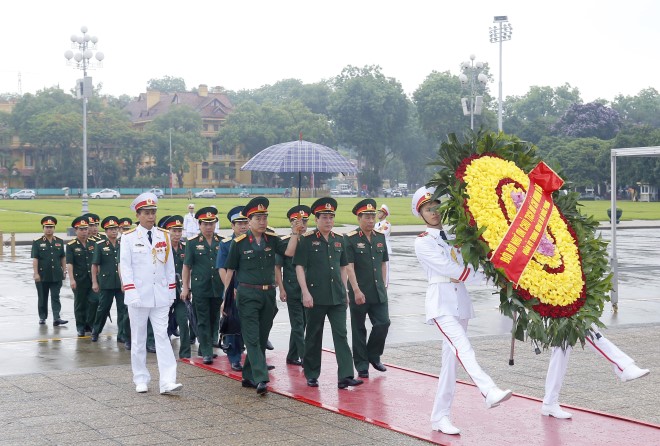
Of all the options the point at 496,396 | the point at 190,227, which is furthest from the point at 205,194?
the point at 496,396

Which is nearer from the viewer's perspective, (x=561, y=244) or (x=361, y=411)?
(x=561, y=244)

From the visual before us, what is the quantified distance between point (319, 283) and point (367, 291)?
967mm

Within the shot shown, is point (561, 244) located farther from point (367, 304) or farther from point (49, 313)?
point (49, 313)

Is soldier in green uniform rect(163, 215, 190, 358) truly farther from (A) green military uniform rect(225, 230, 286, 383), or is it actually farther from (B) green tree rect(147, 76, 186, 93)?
(B) green tree rect(147, 76, 186, 93)

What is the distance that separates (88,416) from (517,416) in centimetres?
370

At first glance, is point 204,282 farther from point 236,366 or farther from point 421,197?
point 421,197

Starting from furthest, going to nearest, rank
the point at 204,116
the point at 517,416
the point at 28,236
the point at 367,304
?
the point at 204,116, the point at 28,236, the point at 367,304, the point at 517,416

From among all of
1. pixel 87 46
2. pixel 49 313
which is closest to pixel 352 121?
pixel 87 46

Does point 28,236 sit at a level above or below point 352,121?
below

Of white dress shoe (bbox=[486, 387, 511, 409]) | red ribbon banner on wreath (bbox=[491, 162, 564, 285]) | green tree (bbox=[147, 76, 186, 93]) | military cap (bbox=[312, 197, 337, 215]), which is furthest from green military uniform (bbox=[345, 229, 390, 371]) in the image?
green tree (bbox=[147, 76, 186, 93])

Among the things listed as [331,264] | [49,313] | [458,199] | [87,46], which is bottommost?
[49,313]

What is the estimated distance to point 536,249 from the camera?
7.74 meters

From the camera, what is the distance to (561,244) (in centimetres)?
796

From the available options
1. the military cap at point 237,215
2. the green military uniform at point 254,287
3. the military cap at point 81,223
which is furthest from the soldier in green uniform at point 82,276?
the green military uniform at point 254,287
